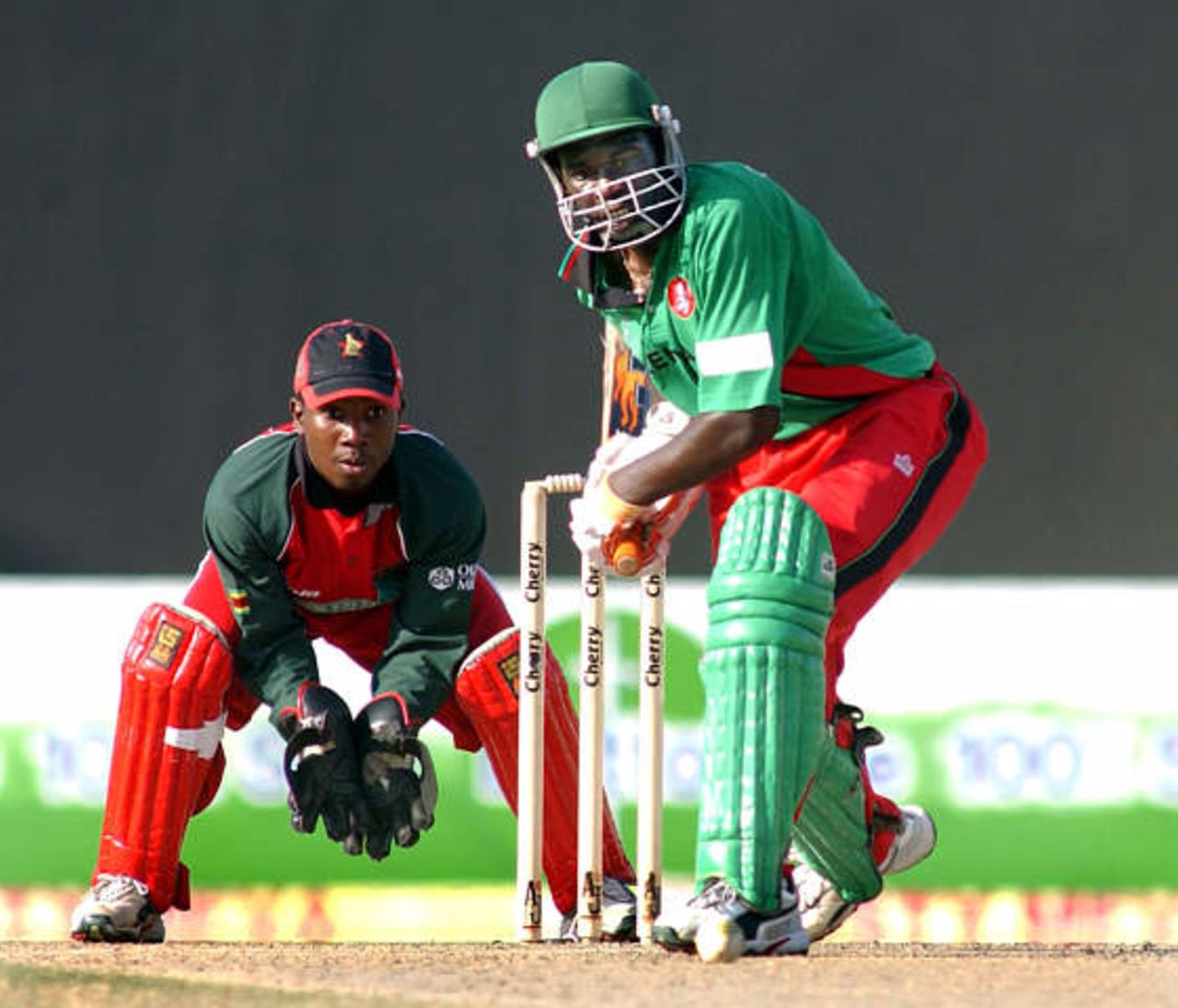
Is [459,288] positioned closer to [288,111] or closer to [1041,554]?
[288,111]

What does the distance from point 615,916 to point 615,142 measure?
1.53 m

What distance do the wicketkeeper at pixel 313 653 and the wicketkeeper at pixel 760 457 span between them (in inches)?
29.4

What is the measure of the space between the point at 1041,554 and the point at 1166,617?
1.56 metres

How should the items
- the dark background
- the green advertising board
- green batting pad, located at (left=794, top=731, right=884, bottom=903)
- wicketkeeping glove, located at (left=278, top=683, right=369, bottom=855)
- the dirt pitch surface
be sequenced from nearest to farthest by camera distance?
the dirt pitch surface < green batting pad, located at (left=794, top=731, right=884, bottom=903) < wicketkeeping glove, located at (left=278, top=683, right=369, bottom=855) < the green advertising board < the dark background

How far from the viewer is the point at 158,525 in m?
7.66

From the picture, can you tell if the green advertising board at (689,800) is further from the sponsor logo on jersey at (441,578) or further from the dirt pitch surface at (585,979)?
the dirt pitch surface at (585,979)

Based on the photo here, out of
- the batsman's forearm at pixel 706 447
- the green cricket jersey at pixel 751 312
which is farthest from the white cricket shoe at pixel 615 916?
the batsman's forearm at pixel 706 447

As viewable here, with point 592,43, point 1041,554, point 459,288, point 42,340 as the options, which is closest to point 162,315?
point 42,340

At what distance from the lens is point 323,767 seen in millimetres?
4289

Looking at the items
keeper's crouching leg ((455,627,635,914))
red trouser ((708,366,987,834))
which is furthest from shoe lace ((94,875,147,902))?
red trouser ((708,366,987,834))

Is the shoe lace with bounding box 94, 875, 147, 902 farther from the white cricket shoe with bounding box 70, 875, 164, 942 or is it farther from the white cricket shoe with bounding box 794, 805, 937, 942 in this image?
the white cricket shoe with bounding box 794, 805, 937, 942

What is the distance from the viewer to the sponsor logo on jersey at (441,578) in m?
4.43

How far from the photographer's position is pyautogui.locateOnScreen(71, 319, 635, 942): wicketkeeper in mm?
4324

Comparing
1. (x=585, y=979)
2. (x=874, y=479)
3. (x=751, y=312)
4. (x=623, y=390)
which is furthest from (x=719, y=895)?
(x=623, y=390)
